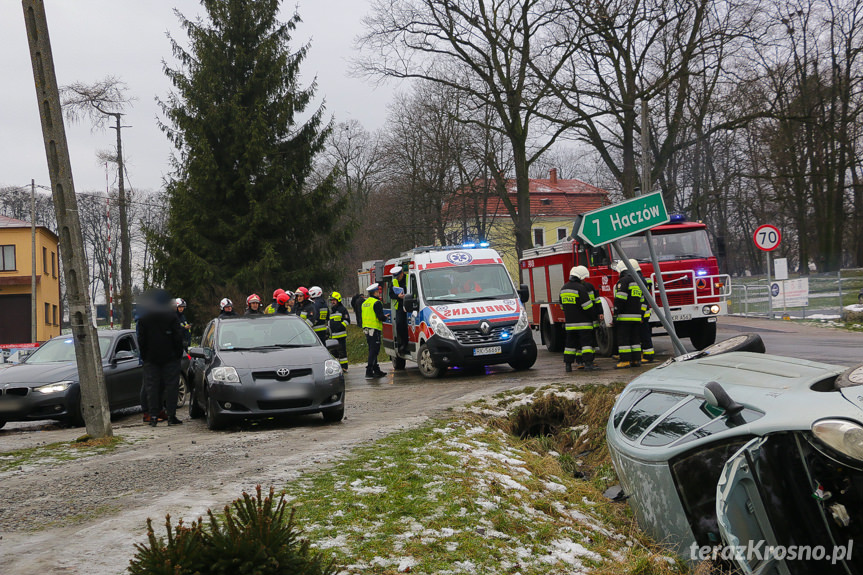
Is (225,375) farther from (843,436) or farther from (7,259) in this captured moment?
(7,259)

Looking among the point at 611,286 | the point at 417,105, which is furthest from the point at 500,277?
the point at 417,105

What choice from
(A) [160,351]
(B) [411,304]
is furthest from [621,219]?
(B) [411,304]

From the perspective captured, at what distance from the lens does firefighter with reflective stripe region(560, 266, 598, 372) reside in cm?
1544

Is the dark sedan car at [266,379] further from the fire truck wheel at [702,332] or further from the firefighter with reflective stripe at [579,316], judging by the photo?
the fire truck wheel at [702,332]

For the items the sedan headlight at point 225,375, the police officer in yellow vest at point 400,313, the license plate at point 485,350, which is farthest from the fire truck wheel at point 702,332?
the sedan headlight at point 225,375

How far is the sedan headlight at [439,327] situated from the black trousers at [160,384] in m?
5.50

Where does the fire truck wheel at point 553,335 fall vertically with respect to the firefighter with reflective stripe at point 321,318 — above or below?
below

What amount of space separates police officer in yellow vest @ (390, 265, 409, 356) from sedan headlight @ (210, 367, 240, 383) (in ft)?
24.2

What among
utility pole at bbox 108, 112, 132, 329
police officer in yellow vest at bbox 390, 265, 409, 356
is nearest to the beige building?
utility pole at bbox 108, 112, 132, 329

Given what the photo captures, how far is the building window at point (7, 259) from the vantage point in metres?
52.7

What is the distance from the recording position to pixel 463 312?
16375 mm

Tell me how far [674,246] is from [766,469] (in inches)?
546

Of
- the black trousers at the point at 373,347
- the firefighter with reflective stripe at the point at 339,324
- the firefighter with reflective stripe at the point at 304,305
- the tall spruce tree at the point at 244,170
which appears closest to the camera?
the firefighter with reflective stripe at the point at 304,305

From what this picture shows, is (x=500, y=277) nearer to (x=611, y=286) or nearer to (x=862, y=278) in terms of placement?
(x=611, y=286)
